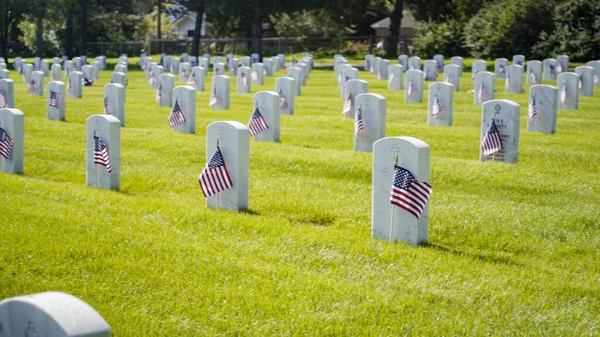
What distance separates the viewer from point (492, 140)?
14.2 meters

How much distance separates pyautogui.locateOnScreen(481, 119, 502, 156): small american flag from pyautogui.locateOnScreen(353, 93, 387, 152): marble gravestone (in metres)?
2.11

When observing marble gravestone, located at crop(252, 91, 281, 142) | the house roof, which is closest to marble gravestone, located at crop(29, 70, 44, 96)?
marble gravestone, located at crop(252, 91, 281, 142)

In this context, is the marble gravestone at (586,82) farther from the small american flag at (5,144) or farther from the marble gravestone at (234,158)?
the small american flag at (5,144)

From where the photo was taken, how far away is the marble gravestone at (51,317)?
3.86 meters

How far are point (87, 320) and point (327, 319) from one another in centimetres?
333

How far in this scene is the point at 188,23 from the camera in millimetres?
89375

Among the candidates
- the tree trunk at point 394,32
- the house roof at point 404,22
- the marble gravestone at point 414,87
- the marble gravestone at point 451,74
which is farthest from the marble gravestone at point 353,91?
the house roof at point 404,22

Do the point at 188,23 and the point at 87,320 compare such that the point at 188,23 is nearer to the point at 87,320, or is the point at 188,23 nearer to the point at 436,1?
the point at 436,1

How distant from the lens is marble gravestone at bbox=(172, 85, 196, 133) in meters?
18.2

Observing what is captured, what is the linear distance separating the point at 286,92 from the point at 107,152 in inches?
397

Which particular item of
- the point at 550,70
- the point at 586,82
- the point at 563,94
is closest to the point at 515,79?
the point at 586,82

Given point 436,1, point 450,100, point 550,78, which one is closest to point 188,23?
point 436,1

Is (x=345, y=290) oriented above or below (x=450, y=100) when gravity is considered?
below

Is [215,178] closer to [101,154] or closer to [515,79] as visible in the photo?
[101,154]
